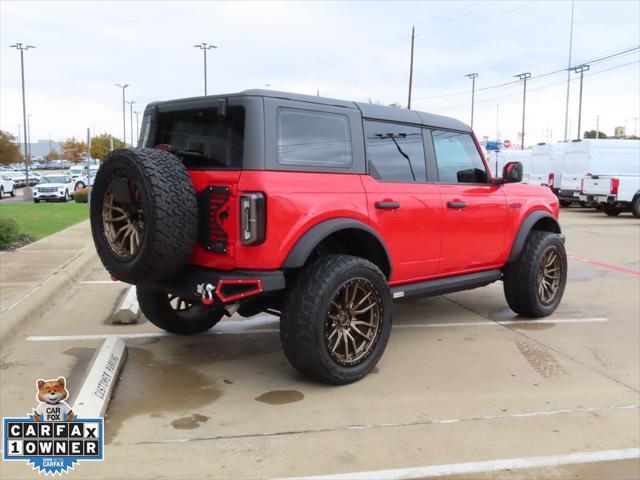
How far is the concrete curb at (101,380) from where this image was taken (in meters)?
3.53

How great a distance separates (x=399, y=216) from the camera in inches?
187

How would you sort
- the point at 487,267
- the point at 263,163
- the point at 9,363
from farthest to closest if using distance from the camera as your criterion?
the point at 487,267
the point at 9,363
the point at 263,163

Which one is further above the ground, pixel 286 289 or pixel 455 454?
pixel 286 289

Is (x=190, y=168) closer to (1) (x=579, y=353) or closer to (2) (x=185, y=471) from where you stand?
(2) (x=185, y=471)

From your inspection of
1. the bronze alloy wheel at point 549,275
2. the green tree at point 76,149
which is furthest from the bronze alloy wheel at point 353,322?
the green tree at point 76,149

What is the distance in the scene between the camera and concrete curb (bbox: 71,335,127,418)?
3.53 metres

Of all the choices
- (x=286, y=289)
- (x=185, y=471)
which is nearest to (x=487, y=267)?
(x=286, y=289)

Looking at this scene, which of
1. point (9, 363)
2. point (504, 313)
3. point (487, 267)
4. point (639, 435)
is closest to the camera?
point (639, 435)

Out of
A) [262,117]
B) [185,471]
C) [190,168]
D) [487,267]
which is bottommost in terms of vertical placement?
[185,471]

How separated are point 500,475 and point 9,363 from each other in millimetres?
3767

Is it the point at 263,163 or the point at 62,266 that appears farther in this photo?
the point at 62,266

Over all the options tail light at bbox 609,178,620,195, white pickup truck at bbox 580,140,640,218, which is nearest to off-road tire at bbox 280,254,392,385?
tail light at bbox 609,178,620,195

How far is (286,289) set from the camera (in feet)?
14.1

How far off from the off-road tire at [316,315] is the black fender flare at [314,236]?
168mm
